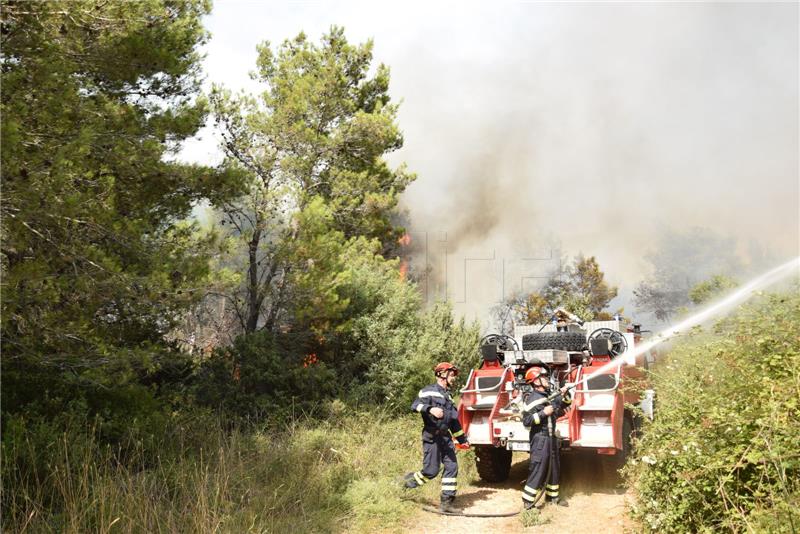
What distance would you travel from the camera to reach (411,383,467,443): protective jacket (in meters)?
6.50

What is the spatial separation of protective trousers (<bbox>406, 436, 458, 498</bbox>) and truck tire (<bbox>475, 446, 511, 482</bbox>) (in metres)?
1.10

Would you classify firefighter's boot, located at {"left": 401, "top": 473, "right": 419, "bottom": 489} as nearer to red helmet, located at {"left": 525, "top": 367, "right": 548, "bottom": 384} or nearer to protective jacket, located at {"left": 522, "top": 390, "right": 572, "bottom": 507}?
protective jacket, located at {"left": 522, "top": 390, "right": 572, "bottom": 507}

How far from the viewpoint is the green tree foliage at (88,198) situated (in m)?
5.93

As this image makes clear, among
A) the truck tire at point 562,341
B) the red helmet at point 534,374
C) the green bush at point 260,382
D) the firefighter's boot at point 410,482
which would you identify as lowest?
the firefighter's boot at point 410,482

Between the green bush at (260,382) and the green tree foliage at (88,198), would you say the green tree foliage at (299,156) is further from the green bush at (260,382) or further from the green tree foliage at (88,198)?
the green tree foliage at (88,198)

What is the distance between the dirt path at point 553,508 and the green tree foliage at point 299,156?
4.86 m

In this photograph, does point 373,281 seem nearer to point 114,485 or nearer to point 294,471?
point 294,471

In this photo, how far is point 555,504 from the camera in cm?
662

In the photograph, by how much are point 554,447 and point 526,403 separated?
602 millimetres

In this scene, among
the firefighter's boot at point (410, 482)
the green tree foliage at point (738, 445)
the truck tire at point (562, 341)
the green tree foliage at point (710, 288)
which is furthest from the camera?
the green tree foliage at point (710, 288)

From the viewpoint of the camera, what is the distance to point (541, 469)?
6391 mm

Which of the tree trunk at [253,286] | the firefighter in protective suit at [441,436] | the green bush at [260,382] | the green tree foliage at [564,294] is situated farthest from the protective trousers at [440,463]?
the green tree foliage at [564,294]

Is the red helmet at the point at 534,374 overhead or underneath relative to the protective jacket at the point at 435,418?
overhead

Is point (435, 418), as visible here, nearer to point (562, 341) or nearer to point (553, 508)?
point (553, 508)
